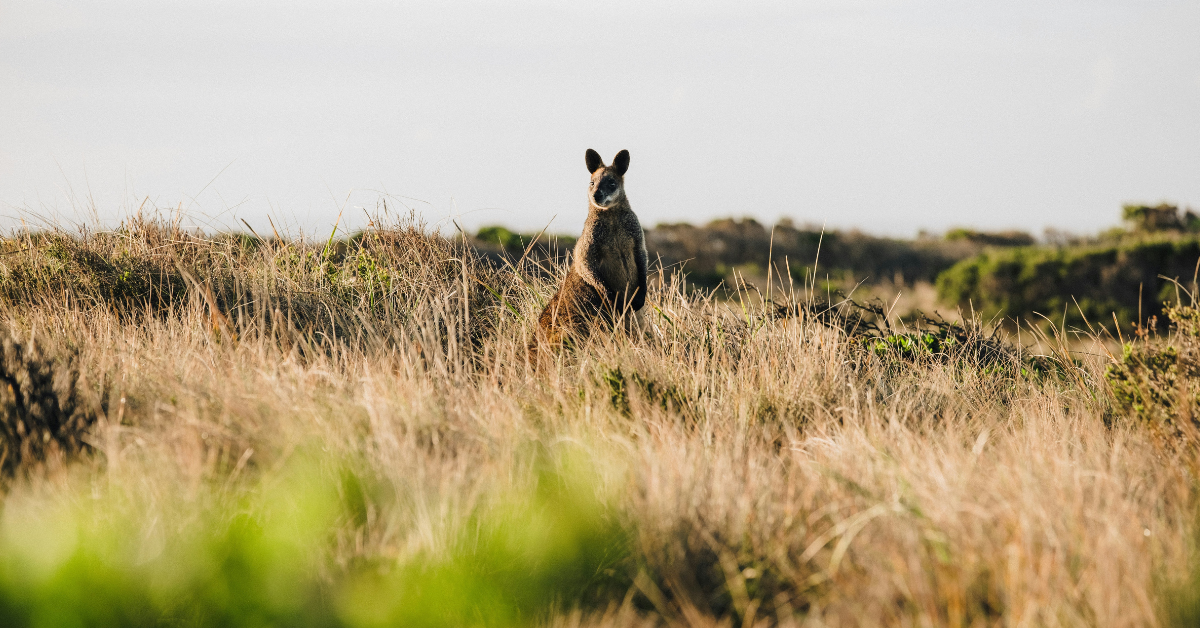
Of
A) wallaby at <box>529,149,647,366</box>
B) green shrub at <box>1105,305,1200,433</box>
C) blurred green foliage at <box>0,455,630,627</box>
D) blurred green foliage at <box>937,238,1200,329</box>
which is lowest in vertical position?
blurred green foliage at <box>937,238,1200,329</box>

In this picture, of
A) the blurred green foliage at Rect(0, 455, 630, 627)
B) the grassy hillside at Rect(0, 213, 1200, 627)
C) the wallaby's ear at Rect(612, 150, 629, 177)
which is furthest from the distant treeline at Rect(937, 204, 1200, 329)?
the blurred green foliage at Rect(0, 455, 630, 627)

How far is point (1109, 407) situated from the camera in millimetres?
4168

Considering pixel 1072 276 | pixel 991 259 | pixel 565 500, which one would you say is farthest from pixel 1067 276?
pixel 565 500

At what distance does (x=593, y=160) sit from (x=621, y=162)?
206mm

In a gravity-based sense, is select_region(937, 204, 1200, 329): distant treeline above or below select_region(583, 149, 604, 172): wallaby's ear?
below

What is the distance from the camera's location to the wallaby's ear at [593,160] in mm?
5356

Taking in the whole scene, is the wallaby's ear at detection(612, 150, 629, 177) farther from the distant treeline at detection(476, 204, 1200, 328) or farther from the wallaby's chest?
the distant treeline at detection(476, 204, 1200, 328)

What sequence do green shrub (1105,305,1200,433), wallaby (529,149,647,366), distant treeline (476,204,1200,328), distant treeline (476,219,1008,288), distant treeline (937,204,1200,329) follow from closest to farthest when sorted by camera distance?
green shrub (1105,305,1200,433), wallaby (529,149,647,366), distant treeline (476,204,1200,328), distant treeline (937,204,1200,329), distant treeline (476,219,1008,288)

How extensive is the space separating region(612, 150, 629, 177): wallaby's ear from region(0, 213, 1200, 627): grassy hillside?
191cm

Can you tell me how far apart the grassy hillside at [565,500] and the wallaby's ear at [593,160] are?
1.96 m

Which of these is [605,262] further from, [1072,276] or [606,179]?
[1072,276]

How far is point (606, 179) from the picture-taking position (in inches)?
206

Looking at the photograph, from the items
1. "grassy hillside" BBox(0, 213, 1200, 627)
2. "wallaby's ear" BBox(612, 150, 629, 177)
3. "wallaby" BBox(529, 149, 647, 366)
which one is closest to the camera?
"grassy hillside" BBox(0, 213, 1200, 627)

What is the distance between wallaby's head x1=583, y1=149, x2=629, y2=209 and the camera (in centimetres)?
522
